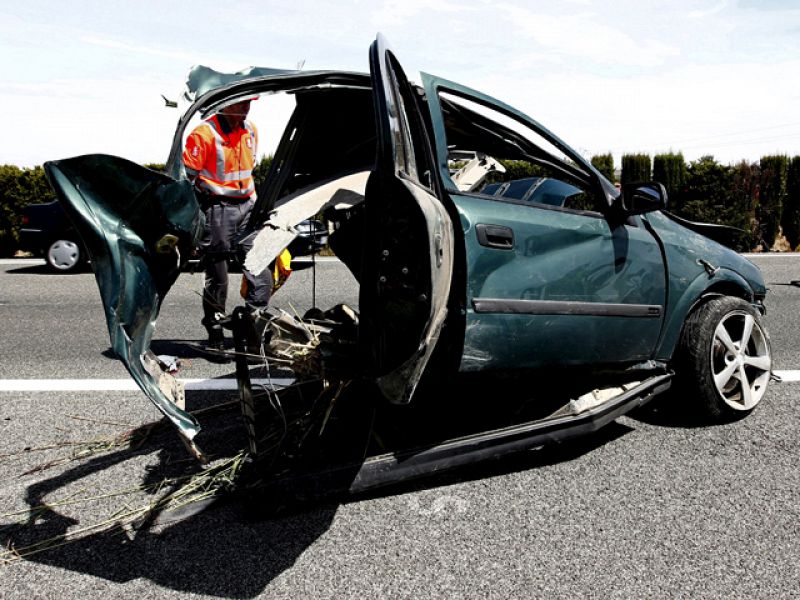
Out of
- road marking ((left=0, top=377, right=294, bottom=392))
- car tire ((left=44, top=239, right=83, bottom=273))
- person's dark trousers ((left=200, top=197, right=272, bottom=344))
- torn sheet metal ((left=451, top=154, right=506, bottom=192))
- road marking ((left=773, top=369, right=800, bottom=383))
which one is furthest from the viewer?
car tire ((left=44, top=239, right=83, bottom=273))

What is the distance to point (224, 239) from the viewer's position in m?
5.79

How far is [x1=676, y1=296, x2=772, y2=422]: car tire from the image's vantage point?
4.15 m

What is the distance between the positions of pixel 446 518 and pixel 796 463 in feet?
6.15

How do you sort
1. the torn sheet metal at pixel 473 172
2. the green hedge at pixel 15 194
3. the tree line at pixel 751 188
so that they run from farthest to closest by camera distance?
the tree line at pixel 751 188, the green hedge at pixel 15 194, the torn sheet metal at pixel 473 172

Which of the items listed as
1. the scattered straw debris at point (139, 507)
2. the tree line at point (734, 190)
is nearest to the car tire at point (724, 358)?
the scattered straw debris at point (139, 507)

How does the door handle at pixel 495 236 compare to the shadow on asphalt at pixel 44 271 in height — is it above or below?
above

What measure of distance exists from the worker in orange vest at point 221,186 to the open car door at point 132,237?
2587 millimetres

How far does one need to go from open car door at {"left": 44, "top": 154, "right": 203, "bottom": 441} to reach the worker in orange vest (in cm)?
259

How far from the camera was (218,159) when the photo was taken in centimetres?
568

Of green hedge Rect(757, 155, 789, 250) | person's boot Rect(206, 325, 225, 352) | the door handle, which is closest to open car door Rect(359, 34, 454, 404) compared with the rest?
the door handle

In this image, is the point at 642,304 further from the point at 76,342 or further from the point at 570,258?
the point at 76,342

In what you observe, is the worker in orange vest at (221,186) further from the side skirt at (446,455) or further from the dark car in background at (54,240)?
the dark car in background at (54,240)

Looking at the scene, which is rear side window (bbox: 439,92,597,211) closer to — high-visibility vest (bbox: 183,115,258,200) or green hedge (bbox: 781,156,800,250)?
high-visibility vest (bbox: 183,115,258,200)

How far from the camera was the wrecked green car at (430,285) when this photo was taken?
2869 millimetres
